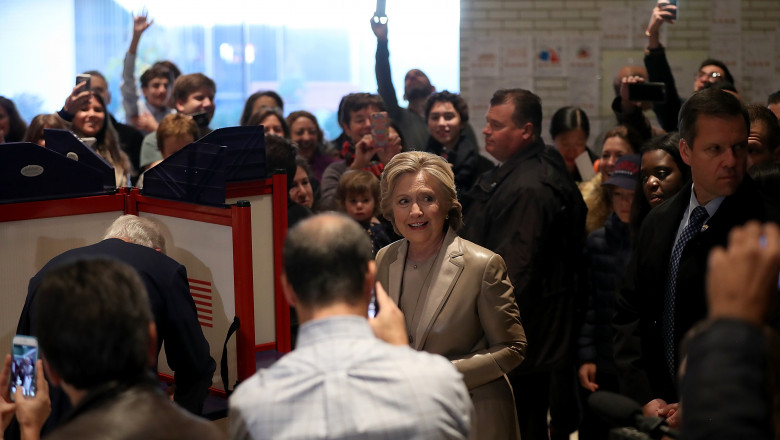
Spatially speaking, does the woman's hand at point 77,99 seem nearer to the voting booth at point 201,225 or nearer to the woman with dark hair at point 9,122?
the woman with dark hair at point 9,122

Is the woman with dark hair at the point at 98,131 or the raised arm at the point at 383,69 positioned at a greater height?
the raised arm at the point at 383,69

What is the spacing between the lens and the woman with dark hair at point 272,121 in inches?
223

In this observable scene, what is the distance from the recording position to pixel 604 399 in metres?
1.73

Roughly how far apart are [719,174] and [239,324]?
5.73ft

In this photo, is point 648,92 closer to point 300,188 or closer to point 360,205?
point 360,205

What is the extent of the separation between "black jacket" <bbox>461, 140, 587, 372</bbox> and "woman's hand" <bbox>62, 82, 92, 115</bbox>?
8.61 ft

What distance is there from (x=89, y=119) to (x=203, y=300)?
252cm

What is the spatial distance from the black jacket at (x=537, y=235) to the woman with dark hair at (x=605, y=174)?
677mm

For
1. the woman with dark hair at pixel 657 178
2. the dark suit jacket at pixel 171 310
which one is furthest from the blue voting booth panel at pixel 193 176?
the woman with dark hair at pixel 657 178

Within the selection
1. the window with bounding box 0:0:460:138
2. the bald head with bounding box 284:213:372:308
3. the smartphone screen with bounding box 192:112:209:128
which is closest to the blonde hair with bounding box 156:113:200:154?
the smartphone screen with bounding box 192:112:209:128

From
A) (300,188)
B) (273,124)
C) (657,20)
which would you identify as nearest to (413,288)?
(300,188)

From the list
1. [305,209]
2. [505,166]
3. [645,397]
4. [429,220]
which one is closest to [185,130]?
[305,209]

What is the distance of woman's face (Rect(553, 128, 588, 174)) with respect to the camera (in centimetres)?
Result: 600

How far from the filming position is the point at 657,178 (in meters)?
4.10
